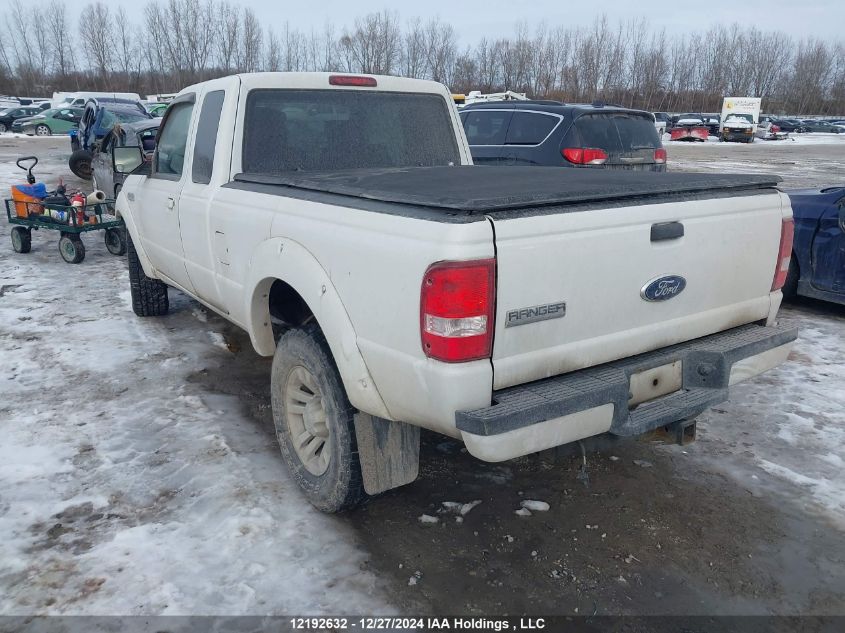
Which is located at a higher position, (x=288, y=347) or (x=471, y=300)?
(x=471, y=300)

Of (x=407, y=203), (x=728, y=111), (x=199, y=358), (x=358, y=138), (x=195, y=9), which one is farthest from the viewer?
(x=195, y=9)

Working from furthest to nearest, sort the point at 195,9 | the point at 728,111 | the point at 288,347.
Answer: the point at 195,9 → the point at 728,111 → the point at 288,347

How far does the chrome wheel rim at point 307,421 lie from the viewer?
3328mm

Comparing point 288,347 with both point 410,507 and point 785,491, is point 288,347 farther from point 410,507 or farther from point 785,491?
point 785,491

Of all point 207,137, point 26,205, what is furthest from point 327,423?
point 26,205

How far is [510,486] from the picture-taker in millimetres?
3684

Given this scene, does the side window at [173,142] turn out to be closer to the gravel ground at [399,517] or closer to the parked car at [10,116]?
the gravel ground at [399,517]

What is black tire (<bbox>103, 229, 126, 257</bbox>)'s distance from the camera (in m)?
9.20

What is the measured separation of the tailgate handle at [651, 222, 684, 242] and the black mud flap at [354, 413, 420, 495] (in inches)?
51.6

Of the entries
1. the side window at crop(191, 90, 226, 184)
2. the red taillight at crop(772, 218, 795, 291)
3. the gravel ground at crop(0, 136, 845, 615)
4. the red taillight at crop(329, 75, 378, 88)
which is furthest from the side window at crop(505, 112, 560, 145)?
the red taillight at crop(772, 218, 795, 291)

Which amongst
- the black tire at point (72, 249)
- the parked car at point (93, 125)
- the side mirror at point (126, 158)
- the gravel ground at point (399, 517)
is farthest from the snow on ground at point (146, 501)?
the parked car at point (93, 125)

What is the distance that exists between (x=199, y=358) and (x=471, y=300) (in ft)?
12.2

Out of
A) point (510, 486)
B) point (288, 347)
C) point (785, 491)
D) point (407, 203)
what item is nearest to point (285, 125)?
point (288, 347)

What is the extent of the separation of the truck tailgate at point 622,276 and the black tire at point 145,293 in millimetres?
4664
